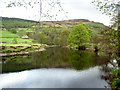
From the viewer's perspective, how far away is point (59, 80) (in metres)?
10.4

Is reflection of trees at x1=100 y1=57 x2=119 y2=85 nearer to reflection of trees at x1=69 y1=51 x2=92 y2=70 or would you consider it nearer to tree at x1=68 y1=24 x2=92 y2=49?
reflection of trees at x1=69 y1=51 x2=92 y2=70

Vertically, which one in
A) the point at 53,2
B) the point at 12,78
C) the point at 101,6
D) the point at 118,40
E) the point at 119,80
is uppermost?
the point at 101,6

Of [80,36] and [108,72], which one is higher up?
[80,36]

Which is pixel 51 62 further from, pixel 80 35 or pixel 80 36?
pixel 80 35

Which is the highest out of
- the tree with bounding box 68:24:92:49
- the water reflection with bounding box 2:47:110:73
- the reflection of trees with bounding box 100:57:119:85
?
the tree with bounding box 68:24:92:49

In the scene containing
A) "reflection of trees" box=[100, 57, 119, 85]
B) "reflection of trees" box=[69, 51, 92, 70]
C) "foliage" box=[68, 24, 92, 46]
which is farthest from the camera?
"foliage" box=[68, 24, 92, 46]

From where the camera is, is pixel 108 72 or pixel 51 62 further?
pixel 51 62

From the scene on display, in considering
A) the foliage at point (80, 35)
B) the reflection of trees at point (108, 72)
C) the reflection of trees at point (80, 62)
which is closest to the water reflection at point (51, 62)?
the reflection of trees at point (80, 62)

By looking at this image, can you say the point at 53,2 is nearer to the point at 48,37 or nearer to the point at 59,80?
the point at 59,80

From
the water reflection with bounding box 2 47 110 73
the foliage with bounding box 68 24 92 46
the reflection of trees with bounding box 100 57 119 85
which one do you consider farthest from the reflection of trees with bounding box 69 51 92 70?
the foliage with bounding box 68 24 92 46

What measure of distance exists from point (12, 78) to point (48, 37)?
177ft

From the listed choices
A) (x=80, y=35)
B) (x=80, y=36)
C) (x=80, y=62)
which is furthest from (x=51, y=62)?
(x=80, y=35)

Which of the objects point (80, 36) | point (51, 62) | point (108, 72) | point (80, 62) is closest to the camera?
point (108, 72)

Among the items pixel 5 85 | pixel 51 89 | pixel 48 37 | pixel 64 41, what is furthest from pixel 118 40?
pixel 48 37
